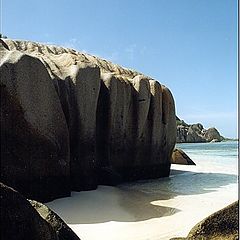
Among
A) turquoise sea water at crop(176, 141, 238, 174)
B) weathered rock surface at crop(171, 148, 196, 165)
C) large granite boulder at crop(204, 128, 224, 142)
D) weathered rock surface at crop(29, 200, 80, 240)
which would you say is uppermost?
large granite boulder at crop(204, 128, 224, 142)

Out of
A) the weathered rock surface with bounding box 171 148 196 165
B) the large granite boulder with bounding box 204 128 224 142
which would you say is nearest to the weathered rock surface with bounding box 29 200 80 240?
the weathered rock surface with bounding box 171 148 196 165

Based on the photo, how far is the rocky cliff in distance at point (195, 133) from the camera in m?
64.9

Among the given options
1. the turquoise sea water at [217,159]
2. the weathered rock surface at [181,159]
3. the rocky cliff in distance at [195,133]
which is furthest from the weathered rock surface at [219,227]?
the rocky cliff in distance at [195,133]

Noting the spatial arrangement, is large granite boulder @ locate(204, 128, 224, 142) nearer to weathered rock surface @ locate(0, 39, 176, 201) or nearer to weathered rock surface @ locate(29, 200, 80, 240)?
weathered rock surface @ locate(0, 39, 176, 201)

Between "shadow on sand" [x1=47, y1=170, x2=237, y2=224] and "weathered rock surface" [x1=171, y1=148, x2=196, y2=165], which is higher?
"weathered rock surface" [x1=171, y1=148, x2=196, y2=165]

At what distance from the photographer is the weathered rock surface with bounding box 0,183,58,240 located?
2424 mm

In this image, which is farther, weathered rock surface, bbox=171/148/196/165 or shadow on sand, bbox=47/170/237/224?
weathered rock surface, bbox=171/148/196/165

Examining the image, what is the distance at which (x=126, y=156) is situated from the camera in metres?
11.0

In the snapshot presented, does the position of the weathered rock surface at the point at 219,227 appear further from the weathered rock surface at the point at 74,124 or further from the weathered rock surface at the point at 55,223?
the weathered rock surface at the point at 74,124

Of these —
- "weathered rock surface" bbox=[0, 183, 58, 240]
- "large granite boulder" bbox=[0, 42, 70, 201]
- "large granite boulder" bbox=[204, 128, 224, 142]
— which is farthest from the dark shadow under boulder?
"large granite boulder" bbox=[204, 128, 224, 142]

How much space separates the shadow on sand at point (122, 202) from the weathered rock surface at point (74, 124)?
1.20 feet

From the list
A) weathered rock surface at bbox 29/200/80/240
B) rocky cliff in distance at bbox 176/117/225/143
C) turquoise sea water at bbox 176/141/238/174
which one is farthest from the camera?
rocky cliff in distance at bbox 176/117/225/143

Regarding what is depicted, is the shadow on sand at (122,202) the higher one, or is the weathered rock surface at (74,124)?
the weathered rock surface at (74,124)

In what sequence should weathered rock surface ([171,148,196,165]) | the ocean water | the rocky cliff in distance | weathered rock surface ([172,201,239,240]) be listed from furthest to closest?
1. the rocky cliff in distance
2. weathered rock surface ([171,148,196,165])
3. the ocean water
4. weathered rock surface ([172,201,239,240])
